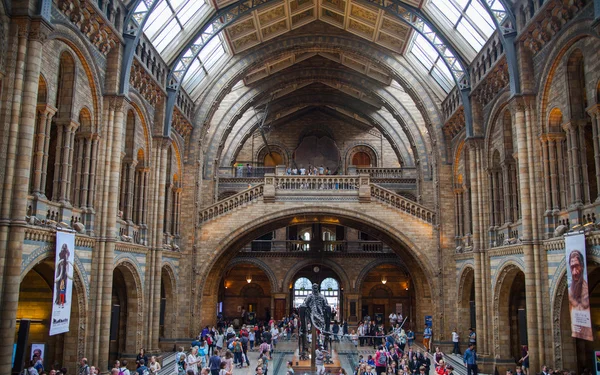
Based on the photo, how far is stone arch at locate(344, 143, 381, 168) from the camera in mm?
37906

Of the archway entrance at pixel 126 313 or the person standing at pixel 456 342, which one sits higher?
the archway entrance at pixel 126 313

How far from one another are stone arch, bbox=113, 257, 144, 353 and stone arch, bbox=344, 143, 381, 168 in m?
21.7

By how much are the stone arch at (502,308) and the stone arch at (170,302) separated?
1368cm

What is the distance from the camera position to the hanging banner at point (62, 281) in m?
12.5

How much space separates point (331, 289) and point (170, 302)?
593 inches

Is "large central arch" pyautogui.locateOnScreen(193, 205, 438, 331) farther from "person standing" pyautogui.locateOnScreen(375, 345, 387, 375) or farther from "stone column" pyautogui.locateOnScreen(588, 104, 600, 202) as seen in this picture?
"stone column" pyautogui.locateOnScreen(588, 104, 600, 202)

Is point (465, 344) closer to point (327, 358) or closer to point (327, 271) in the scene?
point (327, 358)

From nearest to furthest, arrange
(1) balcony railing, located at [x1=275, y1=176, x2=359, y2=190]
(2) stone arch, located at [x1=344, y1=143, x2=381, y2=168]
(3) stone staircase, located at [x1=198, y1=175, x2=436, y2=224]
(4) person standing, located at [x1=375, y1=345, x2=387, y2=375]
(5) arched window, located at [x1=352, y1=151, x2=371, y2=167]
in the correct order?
(4) person standing, located at [x1=375, y1=345, x2=387, y2=375] → (3) stone staircase, located at [x1=198, y1=175, x2=436, y2=224] → (1) balcony railing, located at [x1=275, y1=176, x2=359, y2=190] → (2) stone arch, located at [x1=344, y1=143, x2=381, y2=168] → (5) arched window, located at [x1=352, y1=151, x2=371, y2=167]

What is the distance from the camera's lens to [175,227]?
24.3m

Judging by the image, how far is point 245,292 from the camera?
3612 centimetres

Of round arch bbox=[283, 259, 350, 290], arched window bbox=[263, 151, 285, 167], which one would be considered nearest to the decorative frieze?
round arch bbox=[283, 259, 350, 290]

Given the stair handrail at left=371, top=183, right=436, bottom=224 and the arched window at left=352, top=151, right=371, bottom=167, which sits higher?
the arched window at left=352, top=151, right=371, bottom=167

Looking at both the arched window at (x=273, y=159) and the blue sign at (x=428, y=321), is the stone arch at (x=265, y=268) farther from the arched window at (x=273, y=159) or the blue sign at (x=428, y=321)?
the blue sign at (x=428, y=321)

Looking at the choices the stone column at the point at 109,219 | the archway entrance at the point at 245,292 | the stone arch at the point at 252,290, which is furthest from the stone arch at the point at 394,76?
the stone arch at the point at 252,290
